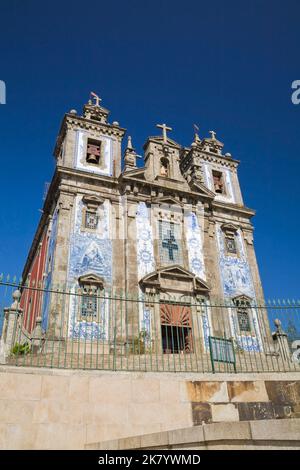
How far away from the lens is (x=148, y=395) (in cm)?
672

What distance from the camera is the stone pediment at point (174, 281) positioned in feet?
56.6

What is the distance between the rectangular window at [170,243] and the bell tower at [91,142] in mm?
4191

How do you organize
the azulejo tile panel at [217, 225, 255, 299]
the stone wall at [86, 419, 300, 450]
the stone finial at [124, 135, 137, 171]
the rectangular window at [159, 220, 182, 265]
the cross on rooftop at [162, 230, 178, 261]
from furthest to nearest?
1. the stone finial at [124, 135, 137, 171]
2. the azulejo tile panel at [217, 225, 255, 299]
3. the cross on rooftop at [162, 230, 178, 261]
4. the rectangular window at [159, 220, 182, 265]
5. the stone wall at [86, 419, 300, 450]

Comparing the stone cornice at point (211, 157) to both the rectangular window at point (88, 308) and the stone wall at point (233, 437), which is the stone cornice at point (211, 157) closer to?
the rectangular window at point (88, 308)

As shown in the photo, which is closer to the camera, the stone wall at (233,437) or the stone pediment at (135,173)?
the stone wall at (233,437)

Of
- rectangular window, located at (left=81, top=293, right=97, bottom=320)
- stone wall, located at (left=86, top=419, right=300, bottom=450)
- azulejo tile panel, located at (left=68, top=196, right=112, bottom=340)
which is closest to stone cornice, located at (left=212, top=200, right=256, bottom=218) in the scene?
azulejo tile panel, located at (left=68, top=196, right=112, bottom=340)

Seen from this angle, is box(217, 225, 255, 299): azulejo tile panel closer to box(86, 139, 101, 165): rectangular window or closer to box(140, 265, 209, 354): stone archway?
box(140, 265, 209, 354): stone archway

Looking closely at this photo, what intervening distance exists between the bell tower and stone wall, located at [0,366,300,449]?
14695mm

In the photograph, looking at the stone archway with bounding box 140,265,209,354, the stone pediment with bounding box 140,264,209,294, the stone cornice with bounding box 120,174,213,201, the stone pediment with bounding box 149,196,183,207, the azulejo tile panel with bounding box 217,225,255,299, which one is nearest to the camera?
the stone archway with bounding box 140,265,209,354

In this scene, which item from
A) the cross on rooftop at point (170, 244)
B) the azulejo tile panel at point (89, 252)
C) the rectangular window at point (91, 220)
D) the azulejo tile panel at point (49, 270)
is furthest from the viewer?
the cross on rooftop at point (170, 244)

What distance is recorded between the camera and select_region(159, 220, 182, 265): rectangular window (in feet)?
61.5

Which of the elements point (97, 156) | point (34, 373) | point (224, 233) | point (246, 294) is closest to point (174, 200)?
point (224, 233)

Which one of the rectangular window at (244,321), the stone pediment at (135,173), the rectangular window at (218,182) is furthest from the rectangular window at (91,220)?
the rectangular window at (218,182)

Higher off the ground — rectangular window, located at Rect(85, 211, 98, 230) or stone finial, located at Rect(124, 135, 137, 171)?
stone finial, located at Rect(124, 135, 137, 171)
